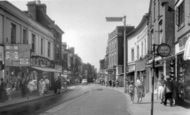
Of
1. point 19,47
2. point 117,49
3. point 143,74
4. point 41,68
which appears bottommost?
point 143,74

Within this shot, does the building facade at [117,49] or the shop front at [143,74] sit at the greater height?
the building facade at [117,49]

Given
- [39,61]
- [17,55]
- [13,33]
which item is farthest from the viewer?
[39,61]

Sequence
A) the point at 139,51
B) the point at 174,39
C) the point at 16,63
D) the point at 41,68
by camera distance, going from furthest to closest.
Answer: the point at 139,51, the point at 41,68, the point at 16,63, the point at 174,39

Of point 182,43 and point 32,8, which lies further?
point 32,8

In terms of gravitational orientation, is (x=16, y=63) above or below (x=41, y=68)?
above

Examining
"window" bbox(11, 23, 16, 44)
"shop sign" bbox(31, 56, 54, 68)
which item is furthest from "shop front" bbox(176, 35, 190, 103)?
"shop sign" bbox(31, 56, 54, 68)

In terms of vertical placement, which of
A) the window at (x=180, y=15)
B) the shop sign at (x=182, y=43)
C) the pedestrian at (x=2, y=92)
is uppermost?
the window at (x=180, y=15)

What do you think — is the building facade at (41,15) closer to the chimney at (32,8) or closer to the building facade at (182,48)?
the chimney at (32,8)

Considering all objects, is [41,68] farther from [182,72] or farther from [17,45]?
[182,72]

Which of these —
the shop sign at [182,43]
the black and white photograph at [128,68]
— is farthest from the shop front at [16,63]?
the shop sign at [182,43]

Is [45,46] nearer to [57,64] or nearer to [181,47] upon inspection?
[57,64]

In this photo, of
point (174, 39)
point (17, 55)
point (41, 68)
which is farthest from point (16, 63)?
point (174, 39)

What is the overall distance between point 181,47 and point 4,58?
48.9ft

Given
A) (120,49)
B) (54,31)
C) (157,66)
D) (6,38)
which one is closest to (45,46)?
(54,31)
